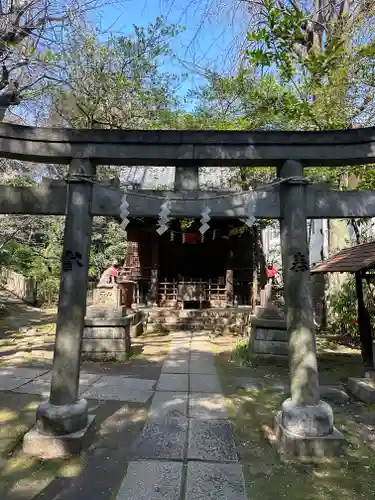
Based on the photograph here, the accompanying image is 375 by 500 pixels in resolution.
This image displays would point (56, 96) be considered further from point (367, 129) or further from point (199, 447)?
point (199, 447)

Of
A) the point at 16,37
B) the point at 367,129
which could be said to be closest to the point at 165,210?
the point at 367,129

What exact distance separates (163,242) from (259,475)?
14011mm

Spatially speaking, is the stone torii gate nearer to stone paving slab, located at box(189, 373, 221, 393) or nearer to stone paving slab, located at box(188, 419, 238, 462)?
stone paving slab, located at box(188, 419, 238, 462)

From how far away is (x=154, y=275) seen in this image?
15562mm

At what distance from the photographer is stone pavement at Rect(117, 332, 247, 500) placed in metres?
3.26

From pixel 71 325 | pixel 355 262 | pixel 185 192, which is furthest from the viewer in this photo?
pixel 355 262

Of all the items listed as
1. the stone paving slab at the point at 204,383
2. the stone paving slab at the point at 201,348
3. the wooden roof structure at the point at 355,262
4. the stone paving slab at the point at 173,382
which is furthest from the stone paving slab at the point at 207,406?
the stone paving slab at the point at 201,348

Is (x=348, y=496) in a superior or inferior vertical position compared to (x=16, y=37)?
inferior

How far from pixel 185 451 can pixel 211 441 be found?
426mm

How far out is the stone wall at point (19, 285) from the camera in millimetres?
20891

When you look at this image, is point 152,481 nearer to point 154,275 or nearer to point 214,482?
point 214,482

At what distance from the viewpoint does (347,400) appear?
19.7ft

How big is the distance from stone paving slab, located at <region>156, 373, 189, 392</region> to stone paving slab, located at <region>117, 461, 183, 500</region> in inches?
106

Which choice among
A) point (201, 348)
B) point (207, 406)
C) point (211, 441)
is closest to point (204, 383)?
point (207, 406)
